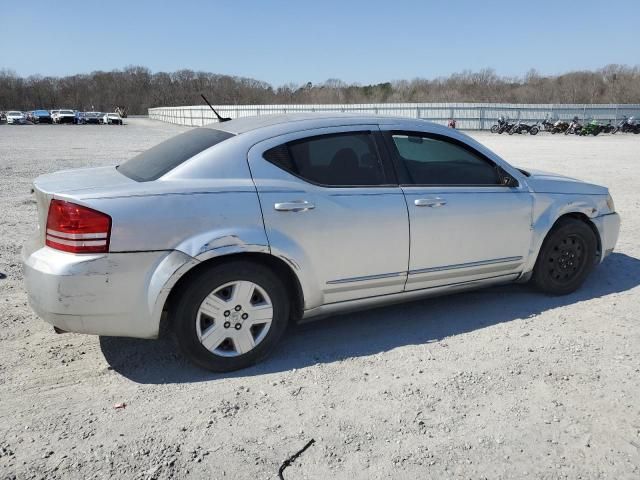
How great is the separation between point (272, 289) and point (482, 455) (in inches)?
60.9

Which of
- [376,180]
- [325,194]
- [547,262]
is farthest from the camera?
[547,262]

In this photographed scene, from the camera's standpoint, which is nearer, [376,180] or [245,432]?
[245,432]

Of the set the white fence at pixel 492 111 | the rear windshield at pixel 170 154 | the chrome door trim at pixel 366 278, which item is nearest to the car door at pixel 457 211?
the chrome door trim at pixel 366 278

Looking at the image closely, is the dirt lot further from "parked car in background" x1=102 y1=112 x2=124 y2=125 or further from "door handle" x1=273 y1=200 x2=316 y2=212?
"parked car in background" x1=102 y1=112 x2=124 y2=125

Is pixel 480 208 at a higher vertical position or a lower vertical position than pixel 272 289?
higher

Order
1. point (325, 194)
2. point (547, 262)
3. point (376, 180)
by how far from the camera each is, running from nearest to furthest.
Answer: point (325, 194) → point (376, 180) → point (547, 262)

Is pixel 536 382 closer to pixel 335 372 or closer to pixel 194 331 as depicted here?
pixel 335 372

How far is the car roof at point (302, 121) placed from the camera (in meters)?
3.66

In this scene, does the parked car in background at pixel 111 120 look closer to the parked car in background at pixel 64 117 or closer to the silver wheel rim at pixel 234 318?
the parked car in background at pixel 64 117

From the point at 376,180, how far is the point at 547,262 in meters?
1.86

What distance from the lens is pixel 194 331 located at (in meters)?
3.21

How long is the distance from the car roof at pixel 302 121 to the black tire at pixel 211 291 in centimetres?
99

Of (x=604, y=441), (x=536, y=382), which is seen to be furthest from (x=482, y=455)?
(x=536, y=382)

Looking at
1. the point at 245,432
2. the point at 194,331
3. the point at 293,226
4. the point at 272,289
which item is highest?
the point at 293,226
